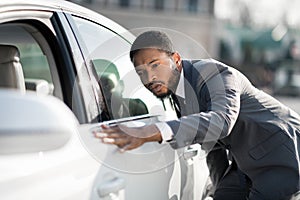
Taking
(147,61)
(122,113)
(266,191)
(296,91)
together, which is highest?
(147,61)

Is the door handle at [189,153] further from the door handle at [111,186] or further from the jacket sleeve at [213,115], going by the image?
the door handle at [111,186]

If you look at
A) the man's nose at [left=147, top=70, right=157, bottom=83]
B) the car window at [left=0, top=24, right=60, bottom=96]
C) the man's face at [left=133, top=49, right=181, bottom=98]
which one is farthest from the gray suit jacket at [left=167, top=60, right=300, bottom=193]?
the car window at [left=0, top=24, right=60, bottom=96]

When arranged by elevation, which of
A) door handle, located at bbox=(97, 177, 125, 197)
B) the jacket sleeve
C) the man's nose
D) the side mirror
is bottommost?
door handle, located at bbox=(97, 177, 125, 197)

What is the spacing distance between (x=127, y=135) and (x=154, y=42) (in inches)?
21.2

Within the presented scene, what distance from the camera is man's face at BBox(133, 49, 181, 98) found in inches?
106

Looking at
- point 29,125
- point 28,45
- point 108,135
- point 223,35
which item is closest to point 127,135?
point 108,135

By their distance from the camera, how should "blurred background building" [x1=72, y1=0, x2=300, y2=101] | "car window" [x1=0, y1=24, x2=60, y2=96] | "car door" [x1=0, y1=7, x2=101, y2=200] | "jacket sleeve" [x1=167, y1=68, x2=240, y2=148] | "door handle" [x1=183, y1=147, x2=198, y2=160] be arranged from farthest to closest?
"blurred background building" [x1=72, y1=0, x2=300, y2=101] → "door handle" [x1=183, y1=147, x2=198, y2=160] → "car window" [x1=0, y1=24, x2=60, y2=96] → "jacket sleeve" [x1=167, y1=68, x2=240, y2=148] → "car door" [x1=0, y1=7, x2=101, y2=200]

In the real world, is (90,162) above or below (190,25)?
above

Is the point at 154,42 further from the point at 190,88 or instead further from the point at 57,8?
the point at 57,8

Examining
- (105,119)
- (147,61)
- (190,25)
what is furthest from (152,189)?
(190,25)

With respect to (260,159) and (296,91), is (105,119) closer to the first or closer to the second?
(260,159)

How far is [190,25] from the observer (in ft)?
127

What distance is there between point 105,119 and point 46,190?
0.72 m

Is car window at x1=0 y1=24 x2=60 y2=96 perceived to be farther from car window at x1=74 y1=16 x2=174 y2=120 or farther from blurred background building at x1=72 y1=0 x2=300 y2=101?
blurred background building at x1=72 y1=0 x2=300 y2=101
